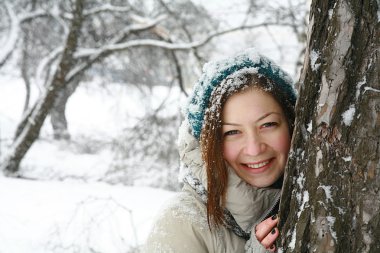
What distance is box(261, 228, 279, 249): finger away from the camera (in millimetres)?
1138

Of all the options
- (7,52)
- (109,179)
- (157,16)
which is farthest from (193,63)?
(7,52)

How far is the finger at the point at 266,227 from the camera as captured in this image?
118cm

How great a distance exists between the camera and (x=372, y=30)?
2.96 ft

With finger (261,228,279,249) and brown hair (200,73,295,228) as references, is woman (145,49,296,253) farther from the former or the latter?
finger (261,228,279,249)

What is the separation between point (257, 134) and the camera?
143 cm

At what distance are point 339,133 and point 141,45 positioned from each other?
24.4ft

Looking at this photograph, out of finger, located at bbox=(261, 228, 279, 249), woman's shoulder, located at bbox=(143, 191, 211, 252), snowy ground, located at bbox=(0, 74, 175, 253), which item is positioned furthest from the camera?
snowy ground, located at bbox=(0, 74, 175, 253)

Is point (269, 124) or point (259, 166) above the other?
point (269, 124)

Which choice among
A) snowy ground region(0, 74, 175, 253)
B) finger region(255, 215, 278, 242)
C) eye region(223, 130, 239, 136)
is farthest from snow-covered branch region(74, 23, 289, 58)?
finger region(255, 215, 278, 242)

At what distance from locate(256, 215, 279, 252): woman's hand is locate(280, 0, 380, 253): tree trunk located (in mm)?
125

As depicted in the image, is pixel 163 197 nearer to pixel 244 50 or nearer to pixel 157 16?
pixel 157 16

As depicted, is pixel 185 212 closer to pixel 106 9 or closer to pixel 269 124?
pixel 269 124

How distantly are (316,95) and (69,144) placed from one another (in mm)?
11024

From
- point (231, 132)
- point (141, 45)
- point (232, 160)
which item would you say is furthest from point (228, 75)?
point (141, 45)
